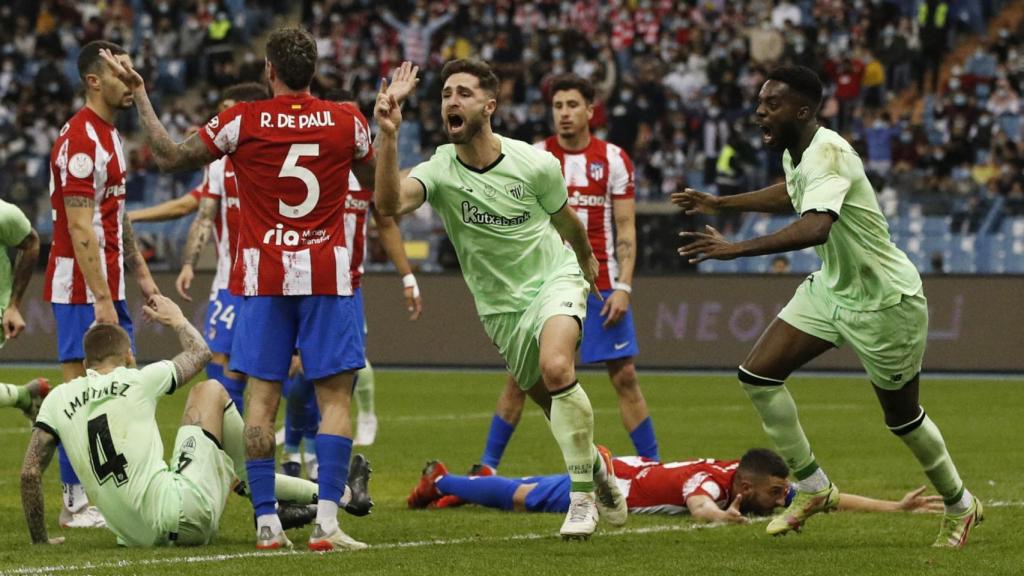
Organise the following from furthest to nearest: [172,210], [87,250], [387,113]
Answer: [172,210]
[87,250]
[387,113]

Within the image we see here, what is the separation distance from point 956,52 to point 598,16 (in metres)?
6.81

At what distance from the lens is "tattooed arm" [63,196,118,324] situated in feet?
29.3

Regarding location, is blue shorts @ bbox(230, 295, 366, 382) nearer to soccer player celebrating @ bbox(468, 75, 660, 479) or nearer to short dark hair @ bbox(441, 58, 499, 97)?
short dark hair @ bbox(441, 58, 499, 97)

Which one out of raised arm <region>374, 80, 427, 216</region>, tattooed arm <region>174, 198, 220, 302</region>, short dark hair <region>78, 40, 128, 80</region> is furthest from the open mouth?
tattooed arm <region>174, 198, 220, 302</region>

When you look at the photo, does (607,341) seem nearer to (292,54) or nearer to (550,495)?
(550,495)

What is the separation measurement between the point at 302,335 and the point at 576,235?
5.58ft

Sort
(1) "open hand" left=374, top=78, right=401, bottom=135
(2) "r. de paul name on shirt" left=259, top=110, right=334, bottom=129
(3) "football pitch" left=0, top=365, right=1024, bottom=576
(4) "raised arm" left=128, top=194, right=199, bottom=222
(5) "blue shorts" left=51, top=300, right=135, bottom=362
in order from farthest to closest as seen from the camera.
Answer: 1. (4) "raised arm" left=128, top=194, right=199, bottom=222
2. (5) "blue shorts" left=51, top=300, right=135, bottom=362
3. (2) "r. de paul name on shirt" left=259, top=110, right=334, bottom=129
4. (1) "open hand" left=374, top=78, right=401, bottom=135
5. (3) "football pitch" left=0, top=365, right=1024, bottom=576

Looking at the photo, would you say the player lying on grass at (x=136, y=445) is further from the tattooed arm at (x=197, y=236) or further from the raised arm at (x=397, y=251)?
the tattooed arm at (x=197, y=236)

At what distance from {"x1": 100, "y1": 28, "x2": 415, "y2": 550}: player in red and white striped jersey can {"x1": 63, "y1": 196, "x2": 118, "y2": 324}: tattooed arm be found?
50.4 inches

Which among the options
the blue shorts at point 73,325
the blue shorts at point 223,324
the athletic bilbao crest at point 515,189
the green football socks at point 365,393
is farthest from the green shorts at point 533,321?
the green football socks at point 365,393

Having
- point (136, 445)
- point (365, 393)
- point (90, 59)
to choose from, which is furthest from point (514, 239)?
point (365, 393)

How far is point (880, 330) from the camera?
8.09 metres

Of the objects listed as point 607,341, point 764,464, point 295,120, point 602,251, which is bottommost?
point 764,464

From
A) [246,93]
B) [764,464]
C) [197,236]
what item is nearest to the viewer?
[764,464]
